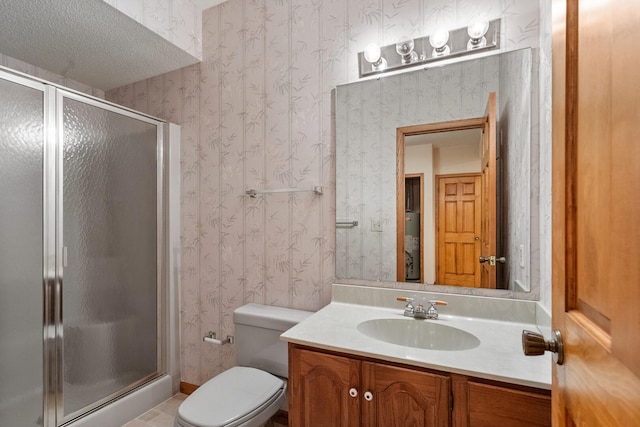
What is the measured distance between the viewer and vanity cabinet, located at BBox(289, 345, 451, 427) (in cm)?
102

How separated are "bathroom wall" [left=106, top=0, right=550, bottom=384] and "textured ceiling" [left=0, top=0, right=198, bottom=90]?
20cm

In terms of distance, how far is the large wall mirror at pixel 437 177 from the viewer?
137 cm

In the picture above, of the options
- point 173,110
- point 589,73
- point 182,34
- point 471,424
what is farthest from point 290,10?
point 471,424

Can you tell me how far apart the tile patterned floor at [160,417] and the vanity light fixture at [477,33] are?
2146 mm

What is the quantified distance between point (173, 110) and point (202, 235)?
900mm

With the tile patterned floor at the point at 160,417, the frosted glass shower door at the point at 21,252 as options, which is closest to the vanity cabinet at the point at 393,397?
the tile patterned floor at the point at 160,417

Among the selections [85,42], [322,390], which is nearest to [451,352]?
[322,390]

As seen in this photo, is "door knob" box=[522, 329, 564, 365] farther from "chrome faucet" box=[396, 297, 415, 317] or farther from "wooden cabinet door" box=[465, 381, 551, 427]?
"chrome faucet" box=[396, 297, 415, 317]

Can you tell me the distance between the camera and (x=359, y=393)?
1.12m

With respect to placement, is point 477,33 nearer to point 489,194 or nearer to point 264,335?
point 489,194

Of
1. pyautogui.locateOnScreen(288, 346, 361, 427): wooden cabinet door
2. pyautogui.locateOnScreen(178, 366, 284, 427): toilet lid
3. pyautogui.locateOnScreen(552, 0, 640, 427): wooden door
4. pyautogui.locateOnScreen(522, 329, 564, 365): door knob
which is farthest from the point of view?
pyautogui.locateOnScreen(178, 366, 284, 427): toilet lid

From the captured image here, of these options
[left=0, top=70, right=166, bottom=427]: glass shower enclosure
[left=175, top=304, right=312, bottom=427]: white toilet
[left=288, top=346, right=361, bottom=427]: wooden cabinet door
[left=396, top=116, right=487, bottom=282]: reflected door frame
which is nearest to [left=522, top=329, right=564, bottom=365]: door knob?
[left=288, top=346, right=361, bottom=427]: wooden cabinet door

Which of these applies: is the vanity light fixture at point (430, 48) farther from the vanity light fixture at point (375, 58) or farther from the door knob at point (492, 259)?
the door knob at point (492, 259)

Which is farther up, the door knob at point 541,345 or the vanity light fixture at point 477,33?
the vanity light fixture at point 477,33
